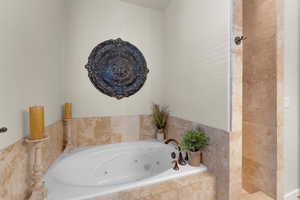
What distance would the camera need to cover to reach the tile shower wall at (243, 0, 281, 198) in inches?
57.9

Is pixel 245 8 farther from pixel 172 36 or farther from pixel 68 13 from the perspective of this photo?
pixel 68 13

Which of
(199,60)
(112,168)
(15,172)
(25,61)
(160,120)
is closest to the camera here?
(15,172)

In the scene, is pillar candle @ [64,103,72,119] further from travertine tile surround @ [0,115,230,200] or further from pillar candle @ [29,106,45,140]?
pillar candle @ [29,106,45,140]

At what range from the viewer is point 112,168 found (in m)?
1.96

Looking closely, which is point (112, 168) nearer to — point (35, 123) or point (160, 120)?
point (160, 120)

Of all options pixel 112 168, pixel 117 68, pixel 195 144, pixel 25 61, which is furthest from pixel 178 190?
pixel 117 68

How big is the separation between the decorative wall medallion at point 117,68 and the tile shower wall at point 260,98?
144 cm

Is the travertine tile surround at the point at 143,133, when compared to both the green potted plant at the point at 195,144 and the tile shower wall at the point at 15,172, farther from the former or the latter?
the tile shower wall at the point at 15,172

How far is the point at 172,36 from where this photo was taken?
220 centimetres

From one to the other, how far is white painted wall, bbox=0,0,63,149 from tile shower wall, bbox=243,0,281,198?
217cm

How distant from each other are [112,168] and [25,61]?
5.18ft

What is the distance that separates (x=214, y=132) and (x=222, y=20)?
42.7 inches

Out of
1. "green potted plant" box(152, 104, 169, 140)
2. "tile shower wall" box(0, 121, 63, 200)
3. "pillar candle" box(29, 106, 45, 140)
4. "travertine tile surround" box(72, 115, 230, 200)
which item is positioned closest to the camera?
"tile shower wall" box(0, 121, 63, 200)

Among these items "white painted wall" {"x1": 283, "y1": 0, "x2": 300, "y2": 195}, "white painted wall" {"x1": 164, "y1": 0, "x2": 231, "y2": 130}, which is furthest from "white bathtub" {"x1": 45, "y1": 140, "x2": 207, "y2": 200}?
"white painted wall" {"x1": 283, "y1": 0, "x2": 300, "y2": 195}
